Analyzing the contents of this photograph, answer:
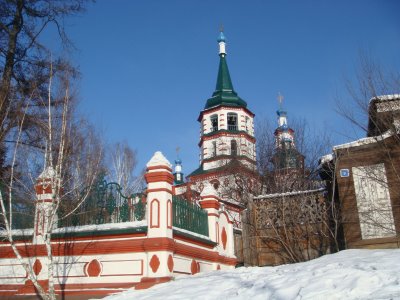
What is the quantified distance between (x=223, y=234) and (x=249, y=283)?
6.49 metres

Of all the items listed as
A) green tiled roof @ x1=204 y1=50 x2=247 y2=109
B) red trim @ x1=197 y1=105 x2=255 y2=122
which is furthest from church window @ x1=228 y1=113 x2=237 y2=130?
green tiled roof @ x1=204 y1=50 x2=247 y2=109

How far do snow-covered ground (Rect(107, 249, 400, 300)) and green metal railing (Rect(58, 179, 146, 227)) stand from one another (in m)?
2.07

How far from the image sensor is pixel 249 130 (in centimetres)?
4103

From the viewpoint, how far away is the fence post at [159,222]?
31.5 feet

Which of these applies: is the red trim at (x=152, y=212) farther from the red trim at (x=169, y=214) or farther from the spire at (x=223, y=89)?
the spire at (x=223, y=89)

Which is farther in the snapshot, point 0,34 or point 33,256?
point 0,34

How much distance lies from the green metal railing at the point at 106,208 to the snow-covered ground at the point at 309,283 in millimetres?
2073

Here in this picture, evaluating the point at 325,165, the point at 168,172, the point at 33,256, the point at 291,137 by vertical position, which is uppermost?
the point at 291,137

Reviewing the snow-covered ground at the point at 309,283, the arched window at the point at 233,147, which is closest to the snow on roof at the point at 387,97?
the snow-covered ground at the point at 309,283

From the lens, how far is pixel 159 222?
388 inches

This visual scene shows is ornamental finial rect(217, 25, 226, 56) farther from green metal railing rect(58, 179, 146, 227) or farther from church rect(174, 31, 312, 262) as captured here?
green metal railing rect(58, 179, 146, 227)

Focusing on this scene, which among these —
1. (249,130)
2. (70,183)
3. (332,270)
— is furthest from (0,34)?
(249,130)

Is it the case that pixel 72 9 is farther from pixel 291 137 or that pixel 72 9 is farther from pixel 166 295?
pixel 291 137

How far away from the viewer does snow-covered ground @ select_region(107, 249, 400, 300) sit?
6.00 m
